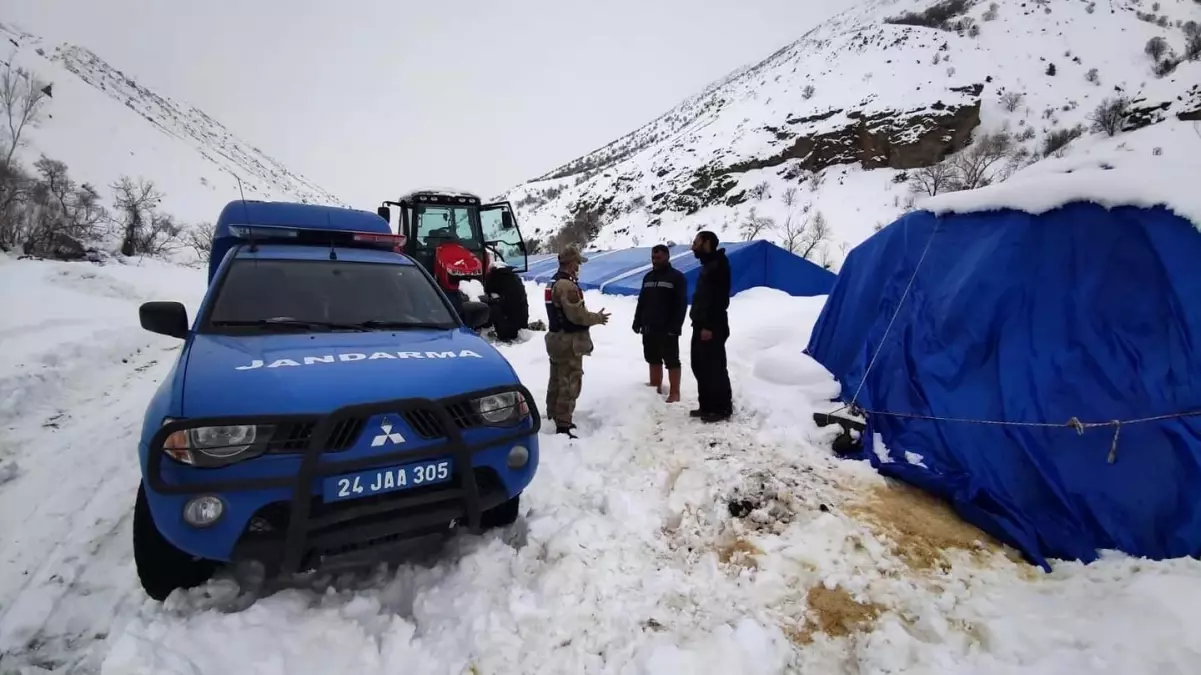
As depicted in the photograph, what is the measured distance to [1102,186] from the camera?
355cm

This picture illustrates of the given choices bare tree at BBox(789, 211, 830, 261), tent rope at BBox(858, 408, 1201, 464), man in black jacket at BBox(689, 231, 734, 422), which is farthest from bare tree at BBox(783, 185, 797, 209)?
tent rope at BBox(858, 408, 1201, 464)

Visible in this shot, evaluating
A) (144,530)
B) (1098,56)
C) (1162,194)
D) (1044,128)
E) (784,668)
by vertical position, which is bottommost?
(784,668)

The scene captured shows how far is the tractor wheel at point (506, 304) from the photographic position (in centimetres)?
871

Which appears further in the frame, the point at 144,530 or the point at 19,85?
the point at 19,85

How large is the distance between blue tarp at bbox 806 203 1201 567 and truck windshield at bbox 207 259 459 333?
11.5 feet

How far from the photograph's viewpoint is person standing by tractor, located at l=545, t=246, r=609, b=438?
14.9ft

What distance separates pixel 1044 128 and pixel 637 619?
3743 centimetres

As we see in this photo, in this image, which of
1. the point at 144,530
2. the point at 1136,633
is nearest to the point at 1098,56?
the point at 1136,633

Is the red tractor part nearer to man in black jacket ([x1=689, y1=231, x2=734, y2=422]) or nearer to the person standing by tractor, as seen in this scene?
the person standing by tractor

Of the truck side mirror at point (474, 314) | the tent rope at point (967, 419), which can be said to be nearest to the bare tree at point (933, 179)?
the tent rope at point (967, 419)

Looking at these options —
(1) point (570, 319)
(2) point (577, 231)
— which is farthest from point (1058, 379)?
(2) point (577, 231)

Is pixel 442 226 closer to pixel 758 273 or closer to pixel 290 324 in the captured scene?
pixel 758 273

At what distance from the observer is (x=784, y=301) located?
10.3 m

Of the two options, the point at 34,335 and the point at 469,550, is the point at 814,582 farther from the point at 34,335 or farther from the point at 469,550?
the point at 34,335
